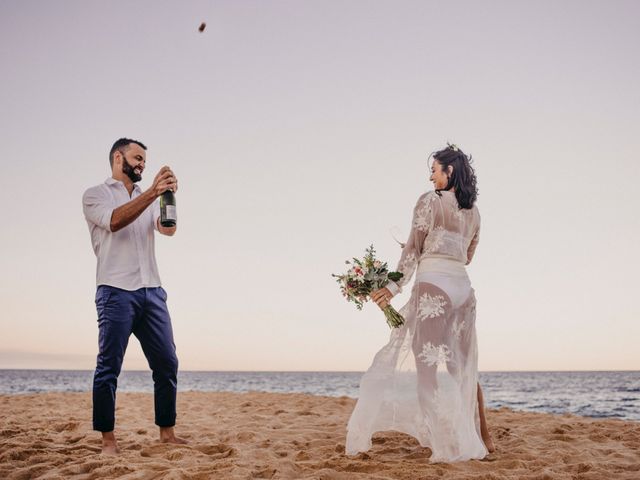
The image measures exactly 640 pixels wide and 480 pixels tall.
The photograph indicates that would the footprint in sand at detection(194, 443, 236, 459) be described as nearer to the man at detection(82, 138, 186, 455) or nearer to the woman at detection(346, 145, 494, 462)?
the man at detection(82, 138, 186, 455)

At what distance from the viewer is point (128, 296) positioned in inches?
164

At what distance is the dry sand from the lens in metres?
3.35

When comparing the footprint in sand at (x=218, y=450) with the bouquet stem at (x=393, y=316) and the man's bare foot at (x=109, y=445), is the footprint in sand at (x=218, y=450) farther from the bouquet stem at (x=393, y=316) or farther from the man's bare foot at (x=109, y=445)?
the bouquet stem at (x=393, y=316)

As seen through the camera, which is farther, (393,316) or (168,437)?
(168,437)

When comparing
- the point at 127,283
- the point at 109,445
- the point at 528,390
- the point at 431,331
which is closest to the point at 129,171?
the point at 127,283

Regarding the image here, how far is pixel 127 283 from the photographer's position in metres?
4.17

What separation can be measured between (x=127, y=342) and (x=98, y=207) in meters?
1.07

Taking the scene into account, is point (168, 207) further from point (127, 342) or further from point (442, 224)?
point (442, 224)

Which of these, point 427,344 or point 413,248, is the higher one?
point 413,248

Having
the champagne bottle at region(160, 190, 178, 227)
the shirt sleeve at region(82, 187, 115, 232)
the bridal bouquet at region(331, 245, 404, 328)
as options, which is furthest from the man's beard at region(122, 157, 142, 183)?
the bridal bouquet at region(331, 245, 404, 328)

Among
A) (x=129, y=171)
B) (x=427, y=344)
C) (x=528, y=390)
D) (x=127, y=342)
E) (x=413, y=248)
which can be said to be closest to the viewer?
(x=427, y=344)

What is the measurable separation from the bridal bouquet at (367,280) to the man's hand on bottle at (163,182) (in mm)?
1460

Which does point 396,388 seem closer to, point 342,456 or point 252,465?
point 342,456

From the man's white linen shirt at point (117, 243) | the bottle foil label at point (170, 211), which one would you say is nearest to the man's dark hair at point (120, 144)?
the man's white linen shirt at point (117, 243)
